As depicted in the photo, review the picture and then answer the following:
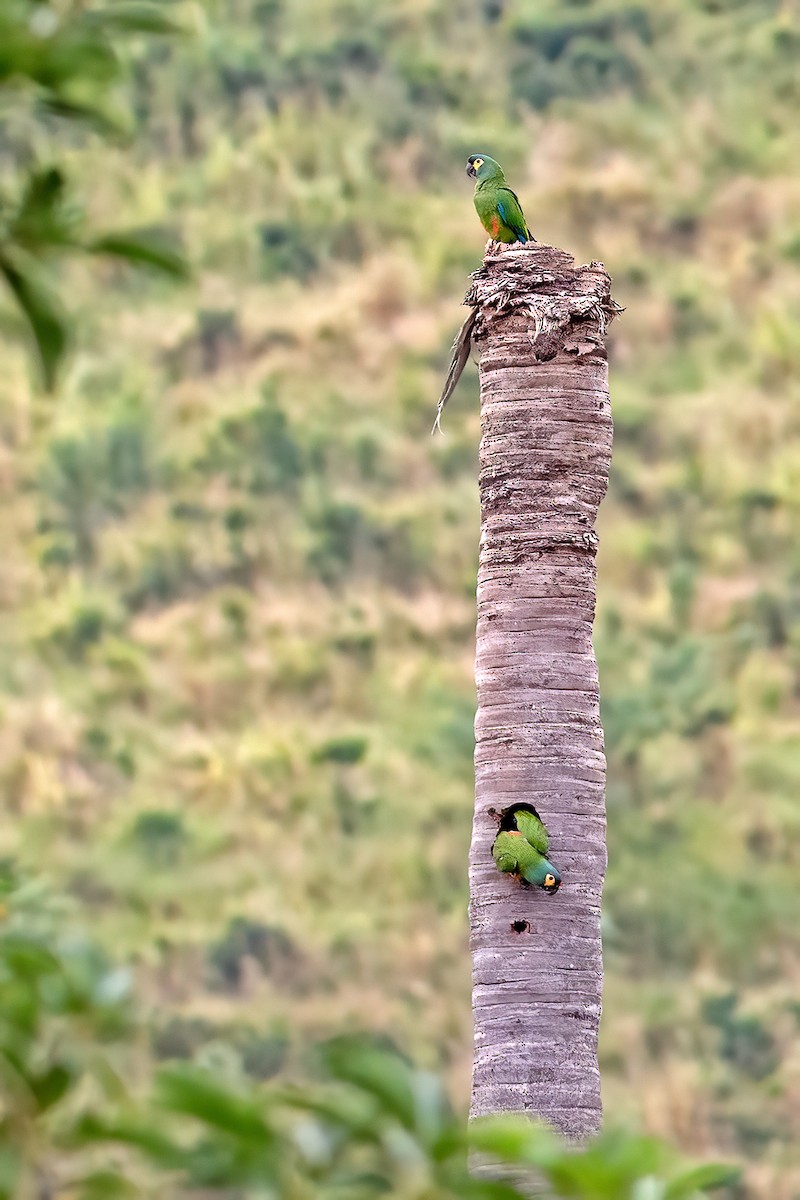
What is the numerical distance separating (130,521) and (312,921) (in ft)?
16.9

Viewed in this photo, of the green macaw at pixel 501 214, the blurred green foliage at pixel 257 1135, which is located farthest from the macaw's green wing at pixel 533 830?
the blurred green foliage at pixel 257 1135

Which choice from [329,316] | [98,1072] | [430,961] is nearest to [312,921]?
[430,961]

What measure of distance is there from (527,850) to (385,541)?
15.6m

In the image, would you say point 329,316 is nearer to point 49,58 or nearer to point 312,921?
point 312,921

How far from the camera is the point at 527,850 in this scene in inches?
250

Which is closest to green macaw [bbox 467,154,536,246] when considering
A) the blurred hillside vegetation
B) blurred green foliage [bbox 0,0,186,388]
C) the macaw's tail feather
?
the macaw's tail feather

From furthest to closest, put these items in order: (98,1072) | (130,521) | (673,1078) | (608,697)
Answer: (130,521) < (608,697) < (673,1078) < (98,1072)

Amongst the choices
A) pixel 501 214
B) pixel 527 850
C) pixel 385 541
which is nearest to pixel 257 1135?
pixel 527 850

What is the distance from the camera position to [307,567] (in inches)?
853

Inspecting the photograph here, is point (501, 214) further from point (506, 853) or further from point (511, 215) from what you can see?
point (506, 853)

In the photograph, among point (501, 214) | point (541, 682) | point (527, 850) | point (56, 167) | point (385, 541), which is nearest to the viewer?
point (56, 167)

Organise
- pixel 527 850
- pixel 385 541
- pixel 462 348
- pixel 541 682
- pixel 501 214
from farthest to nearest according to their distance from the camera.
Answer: pixel 385 541 < pixel 501 214 < pixel 462 348 < pixel 541 682 < pixel 527 850

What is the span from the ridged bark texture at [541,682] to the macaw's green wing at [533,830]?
37 mm

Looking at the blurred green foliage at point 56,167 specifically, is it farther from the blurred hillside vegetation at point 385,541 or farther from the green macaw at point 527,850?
the blurred hillside vegetation at point 385,541
